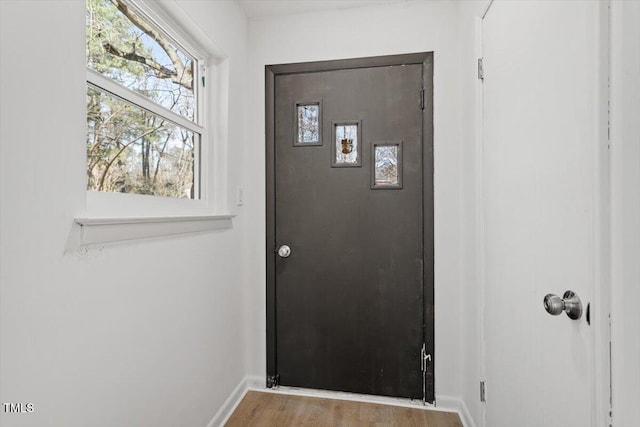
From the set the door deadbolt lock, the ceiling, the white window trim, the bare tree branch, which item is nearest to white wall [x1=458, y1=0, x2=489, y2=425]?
the ceiling

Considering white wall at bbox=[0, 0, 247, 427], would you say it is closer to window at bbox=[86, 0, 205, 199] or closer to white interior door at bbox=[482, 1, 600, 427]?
window at bbox=[86, 0, 205, 199]

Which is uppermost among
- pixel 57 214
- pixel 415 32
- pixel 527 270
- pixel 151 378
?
pixel 415 32

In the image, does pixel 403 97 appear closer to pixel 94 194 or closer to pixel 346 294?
pixel 346 294

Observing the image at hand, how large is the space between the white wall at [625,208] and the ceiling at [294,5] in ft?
5.18

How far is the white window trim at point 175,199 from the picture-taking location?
1073mm

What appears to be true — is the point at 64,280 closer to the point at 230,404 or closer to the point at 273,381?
the point at 230,404

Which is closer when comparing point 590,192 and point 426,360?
point 590,192

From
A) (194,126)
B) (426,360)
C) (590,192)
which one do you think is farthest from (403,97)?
(426,360)

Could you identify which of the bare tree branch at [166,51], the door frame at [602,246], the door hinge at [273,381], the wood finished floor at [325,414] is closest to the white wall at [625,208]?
the door frame at [602,246]

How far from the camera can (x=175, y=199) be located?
5.12ft

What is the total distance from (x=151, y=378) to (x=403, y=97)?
1876 mm

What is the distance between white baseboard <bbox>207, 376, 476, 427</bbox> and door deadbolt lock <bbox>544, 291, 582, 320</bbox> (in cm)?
120

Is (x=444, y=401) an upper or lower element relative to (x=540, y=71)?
lower

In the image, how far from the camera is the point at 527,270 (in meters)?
1.09
